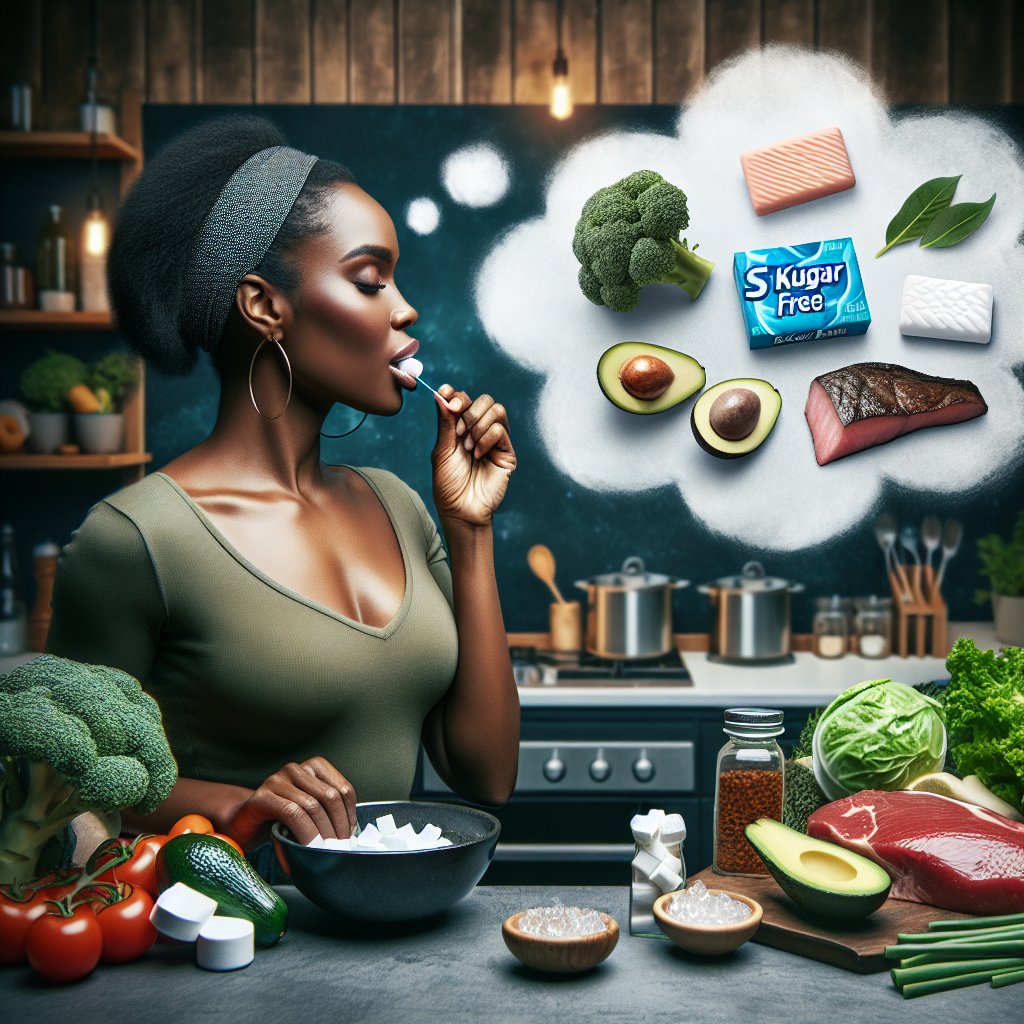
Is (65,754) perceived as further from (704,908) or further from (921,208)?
(921,208)

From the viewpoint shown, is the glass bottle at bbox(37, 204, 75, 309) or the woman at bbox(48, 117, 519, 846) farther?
the glass bottle at bbox(37, 204, 75, 309)

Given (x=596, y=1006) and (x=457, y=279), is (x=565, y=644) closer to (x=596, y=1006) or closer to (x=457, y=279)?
(x=457, y=279)

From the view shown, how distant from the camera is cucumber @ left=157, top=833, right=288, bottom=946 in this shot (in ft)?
3.27

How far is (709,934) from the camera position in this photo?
3.19 feet

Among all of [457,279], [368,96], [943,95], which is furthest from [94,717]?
[943,95]

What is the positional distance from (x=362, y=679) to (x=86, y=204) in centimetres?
208

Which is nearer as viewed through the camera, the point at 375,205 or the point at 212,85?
the point at 375,205

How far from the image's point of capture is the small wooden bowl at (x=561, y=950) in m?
0.94

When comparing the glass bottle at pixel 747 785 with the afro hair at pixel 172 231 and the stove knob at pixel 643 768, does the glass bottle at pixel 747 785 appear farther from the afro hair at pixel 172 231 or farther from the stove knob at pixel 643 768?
the stove knob at pixel 643 768

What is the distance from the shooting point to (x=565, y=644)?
2891 mm

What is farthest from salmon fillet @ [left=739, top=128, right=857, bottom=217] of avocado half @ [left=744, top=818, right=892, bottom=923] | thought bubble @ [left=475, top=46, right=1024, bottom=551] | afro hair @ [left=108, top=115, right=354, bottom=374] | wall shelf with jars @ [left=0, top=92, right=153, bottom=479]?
avocado half @ [left=744, top=818, right=892, bottom=923]

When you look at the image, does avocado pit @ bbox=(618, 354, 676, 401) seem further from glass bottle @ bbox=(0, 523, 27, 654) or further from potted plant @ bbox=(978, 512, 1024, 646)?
glass bottle @ bbox=(0, 523, 27, 654)

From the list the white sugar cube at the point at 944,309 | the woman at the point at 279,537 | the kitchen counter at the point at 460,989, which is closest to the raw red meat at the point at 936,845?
the kitchen counter at the point at 460,989

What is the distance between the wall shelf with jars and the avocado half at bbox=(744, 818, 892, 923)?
80.7 inches
